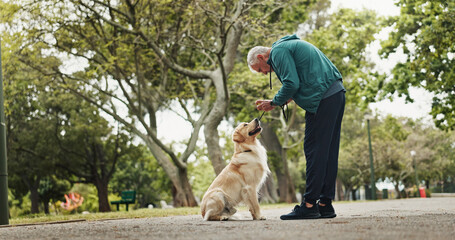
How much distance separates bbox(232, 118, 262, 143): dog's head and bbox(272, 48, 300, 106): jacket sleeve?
0.60 metres

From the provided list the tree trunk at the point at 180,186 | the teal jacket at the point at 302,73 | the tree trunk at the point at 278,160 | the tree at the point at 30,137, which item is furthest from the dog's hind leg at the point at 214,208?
the tree at the point at 30,137

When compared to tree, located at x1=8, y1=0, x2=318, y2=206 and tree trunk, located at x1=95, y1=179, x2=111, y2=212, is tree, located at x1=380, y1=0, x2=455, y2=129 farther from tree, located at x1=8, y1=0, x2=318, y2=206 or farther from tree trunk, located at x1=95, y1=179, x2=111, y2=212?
tree trunk, located at x1=95, y1=179, x2=111, y2=212

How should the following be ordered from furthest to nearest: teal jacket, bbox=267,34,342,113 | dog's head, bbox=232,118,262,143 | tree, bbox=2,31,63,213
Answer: tree, bbox=2,31,63,213 < dog's head, bbox=232,118,262,143 < teal jacket, bbox=267,34,342,113

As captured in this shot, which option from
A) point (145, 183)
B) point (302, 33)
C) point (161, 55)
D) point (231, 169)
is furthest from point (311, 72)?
point (145, 183)

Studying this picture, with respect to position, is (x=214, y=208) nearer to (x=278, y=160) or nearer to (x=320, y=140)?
(x=320, y=140)

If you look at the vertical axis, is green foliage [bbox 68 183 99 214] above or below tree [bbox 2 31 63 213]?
below

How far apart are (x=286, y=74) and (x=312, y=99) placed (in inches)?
16.8

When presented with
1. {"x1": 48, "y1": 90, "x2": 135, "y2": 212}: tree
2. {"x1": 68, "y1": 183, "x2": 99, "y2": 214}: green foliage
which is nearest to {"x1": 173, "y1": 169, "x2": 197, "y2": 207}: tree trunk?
{"x1": 48, "y1": 90, "x2": 135, "y2": 212}: tree

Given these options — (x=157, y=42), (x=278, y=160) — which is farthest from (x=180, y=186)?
(x=278, y=160)

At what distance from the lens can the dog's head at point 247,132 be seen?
6.36 metres

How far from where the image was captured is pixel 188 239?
12.4 feet

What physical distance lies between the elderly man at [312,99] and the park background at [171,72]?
29.9 ft

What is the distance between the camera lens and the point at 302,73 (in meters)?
5.84

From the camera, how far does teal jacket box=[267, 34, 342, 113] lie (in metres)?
5.72
